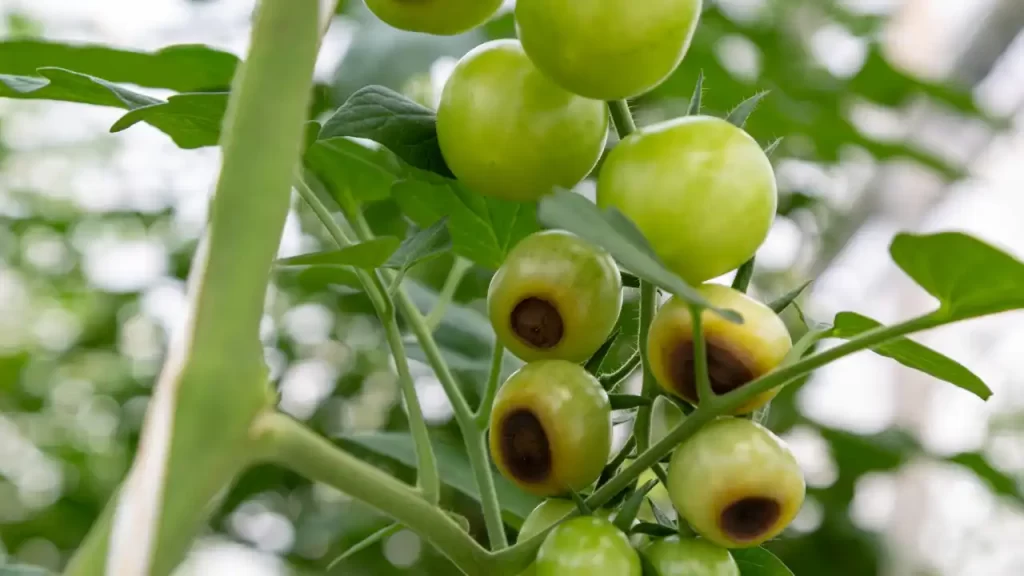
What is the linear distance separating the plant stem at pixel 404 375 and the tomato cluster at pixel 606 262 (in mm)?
20

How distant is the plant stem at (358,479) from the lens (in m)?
0.18

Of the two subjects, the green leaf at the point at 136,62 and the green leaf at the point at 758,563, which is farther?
the green leaf at the point at 136,62

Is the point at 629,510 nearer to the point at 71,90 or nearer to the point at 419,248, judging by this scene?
the point at 419,248

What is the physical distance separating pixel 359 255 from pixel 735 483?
0.12 m

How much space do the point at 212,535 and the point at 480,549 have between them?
0.80 meters

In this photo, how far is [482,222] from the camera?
1.16 feet

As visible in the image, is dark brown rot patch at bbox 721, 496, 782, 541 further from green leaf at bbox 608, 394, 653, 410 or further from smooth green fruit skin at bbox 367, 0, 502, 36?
smooth green fruit skin at bbox 367, 0, 502, 36

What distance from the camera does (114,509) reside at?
0.52ft

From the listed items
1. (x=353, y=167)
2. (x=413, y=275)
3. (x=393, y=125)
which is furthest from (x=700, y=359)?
(x=413, y=275)

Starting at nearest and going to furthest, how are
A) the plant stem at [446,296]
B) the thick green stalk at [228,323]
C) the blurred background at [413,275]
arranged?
the thick green stalk at [228,323] < the plant stem at [446,296] < the blurred background at [413,275]

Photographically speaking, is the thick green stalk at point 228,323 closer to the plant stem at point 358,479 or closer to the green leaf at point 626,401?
the plant stem at point 358,479

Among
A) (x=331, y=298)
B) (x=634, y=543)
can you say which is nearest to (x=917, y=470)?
(x=331, y=298)

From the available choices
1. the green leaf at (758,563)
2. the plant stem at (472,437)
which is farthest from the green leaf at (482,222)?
the green leaf at (758,563)

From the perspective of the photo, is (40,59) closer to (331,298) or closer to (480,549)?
(480,549)
